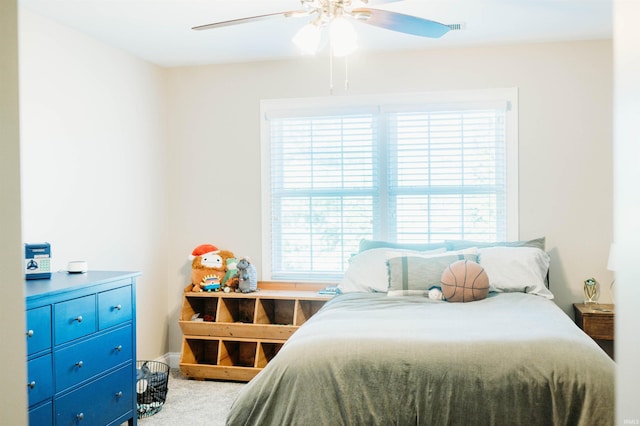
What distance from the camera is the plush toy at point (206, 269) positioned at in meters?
4.25

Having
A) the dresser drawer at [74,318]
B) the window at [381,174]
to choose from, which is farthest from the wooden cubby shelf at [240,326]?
the dresser drawer at [74,318]

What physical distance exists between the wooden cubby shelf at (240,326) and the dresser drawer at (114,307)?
1.07 metres

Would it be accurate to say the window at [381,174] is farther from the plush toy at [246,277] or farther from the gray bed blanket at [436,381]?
the gray bed blanket at [436,381]

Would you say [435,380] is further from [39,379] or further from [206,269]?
[206,269]

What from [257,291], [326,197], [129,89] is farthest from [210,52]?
[257,291]

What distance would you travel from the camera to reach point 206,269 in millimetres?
4293

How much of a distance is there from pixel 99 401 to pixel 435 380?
1796 millimetres

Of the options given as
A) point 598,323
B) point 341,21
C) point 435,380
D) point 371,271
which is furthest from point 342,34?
point 598,323

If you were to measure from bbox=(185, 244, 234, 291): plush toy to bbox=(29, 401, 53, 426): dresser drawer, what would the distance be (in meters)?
1.78

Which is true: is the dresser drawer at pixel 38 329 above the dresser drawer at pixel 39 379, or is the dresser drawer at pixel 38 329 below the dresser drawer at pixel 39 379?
above

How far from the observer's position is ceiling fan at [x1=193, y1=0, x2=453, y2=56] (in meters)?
2.44

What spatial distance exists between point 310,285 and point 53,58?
2404mm

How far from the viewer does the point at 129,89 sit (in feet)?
13.6

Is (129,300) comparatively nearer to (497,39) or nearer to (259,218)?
(259,218)
